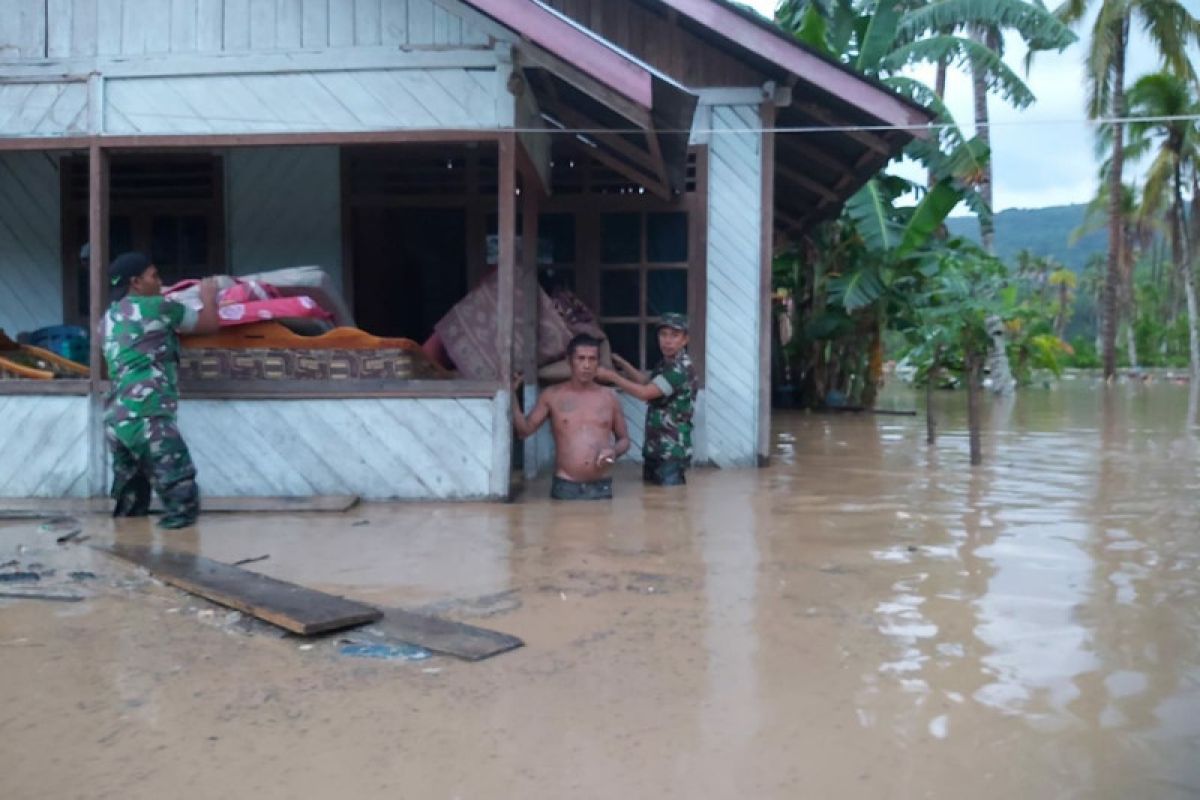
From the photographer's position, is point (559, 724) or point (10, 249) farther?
point (10, 249)

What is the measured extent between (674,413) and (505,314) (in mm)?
1744

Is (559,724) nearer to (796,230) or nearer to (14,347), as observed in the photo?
(14,347)

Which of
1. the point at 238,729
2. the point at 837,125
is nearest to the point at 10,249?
the point at 837,125

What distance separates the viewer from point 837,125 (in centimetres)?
942

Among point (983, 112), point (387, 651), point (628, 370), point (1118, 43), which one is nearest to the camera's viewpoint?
point (387, 651)

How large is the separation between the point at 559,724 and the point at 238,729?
944 mm

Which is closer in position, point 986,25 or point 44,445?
point 44,445

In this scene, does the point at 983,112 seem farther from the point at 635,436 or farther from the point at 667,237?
the point at 635,436

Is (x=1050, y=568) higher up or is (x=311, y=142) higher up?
(x=311, y=142)

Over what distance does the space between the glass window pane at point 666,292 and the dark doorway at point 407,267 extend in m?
1.85

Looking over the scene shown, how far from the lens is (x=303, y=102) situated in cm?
721

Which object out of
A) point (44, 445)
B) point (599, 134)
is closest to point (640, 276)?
point (599, 134)

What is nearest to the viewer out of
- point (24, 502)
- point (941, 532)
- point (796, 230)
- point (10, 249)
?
point (941, 532)

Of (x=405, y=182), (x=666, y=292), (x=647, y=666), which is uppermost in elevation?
(x=405, y=182)
